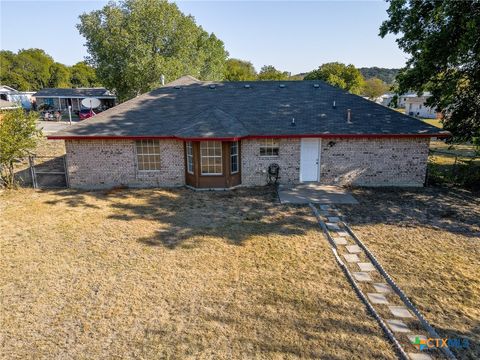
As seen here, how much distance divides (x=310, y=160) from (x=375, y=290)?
341 inches

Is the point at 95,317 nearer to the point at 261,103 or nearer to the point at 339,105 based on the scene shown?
the point at 261,103

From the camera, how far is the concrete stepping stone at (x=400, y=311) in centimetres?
636

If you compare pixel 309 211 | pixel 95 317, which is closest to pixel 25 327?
pixel 95 317

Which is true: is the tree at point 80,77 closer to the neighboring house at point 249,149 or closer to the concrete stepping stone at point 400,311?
the neighboring house at point 249,149

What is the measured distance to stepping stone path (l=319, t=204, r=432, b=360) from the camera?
5.74m

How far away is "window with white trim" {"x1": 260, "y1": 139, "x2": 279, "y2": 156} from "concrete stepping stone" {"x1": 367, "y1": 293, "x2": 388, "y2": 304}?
355 inches

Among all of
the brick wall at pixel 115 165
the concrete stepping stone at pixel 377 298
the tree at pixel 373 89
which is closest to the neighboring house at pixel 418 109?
the tree at pixel 373 89

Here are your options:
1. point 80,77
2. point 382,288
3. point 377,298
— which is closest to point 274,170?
point 382,288

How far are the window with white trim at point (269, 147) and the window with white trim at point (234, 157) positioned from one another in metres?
1.25

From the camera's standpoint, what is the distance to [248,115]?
52.3ft

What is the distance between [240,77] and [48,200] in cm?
6567

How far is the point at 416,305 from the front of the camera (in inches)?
262

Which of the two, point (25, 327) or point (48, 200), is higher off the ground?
point (48, 200)

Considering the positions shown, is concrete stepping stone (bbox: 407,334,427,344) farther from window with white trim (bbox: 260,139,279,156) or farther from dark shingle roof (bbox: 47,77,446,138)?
window with white trim (bbox: 260,139,279,156)
